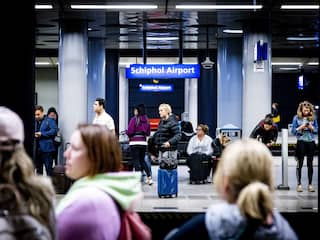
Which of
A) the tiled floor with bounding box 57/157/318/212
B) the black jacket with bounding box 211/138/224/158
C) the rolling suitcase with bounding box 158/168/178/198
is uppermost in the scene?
the black jacket with bounding box 211/138/224/158

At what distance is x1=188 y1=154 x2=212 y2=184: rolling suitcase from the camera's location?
13656mm

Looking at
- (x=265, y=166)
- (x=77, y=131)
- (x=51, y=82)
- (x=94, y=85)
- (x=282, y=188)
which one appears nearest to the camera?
(x=265, y=166)

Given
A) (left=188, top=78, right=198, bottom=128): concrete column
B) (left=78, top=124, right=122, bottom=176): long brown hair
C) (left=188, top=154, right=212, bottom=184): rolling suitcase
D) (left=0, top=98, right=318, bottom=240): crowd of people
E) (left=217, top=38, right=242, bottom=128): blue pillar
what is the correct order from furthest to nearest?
(left=188, top=78, right=198, bottom=128): concrete column, (left=217, top=38, right=242, bottom=128): blue pillar, (left=188, top=154, right=212, bottom=184): rolling suitcase, (left=78, top=124, right=122, bottom=176): long brown hair, (left=0, top=98, right=318, bottom=240): crowd of people

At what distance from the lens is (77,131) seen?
2625mm

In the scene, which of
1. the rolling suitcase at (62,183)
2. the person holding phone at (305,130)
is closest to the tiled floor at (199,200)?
the rolling suitcase at (62,183)

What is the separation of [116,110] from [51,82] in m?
9.70

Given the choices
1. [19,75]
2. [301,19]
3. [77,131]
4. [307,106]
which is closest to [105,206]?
[77,131]

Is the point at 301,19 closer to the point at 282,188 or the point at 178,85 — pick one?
the point at 282,188

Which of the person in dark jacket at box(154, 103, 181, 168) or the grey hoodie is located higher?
the grey hoodie

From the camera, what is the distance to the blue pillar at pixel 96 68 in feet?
79.6

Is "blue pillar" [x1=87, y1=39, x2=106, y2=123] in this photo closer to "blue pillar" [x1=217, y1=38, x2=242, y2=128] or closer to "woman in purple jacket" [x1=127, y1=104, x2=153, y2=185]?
"blue pillar" [x1=217, y1=38, x2=242, y2=128]

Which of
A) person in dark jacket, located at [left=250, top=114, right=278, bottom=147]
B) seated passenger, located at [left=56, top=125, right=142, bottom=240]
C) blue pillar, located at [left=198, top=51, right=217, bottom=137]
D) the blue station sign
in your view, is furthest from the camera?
blue pillar, located at [left=198, top=51, right=217, bottom=137]

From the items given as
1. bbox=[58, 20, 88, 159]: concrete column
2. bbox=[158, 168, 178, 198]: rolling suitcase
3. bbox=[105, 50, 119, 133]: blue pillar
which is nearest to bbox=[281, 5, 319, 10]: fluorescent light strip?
bbox=[58, 20, 88, 159]: concrete column

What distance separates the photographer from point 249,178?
7.50ft
